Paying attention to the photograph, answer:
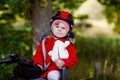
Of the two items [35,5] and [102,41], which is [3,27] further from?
[102,41]

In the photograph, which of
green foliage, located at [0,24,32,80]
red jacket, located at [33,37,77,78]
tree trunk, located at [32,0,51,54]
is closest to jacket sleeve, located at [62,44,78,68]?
red jacket, located at [33,37,77,78]

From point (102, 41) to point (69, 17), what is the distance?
9.38m

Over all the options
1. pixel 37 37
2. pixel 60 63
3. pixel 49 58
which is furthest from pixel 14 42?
pixel 60 63

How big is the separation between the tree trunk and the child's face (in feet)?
6.42

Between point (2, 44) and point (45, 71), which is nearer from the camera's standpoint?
point (45, 71)

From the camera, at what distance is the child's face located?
5.34 m

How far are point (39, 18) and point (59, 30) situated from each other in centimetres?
215

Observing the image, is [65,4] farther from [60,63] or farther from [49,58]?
[60,63]

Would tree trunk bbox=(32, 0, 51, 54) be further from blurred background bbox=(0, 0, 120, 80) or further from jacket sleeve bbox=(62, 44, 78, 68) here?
jacket sleeve bbox=(62, 44, 78, 68)

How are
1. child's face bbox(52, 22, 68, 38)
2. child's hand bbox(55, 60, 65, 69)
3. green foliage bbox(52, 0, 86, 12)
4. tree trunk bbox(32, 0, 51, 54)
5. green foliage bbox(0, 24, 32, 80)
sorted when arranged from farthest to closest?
green foliage bbox(52, 0, 86, 12), green foliage bbox(0, 24, 32, 80), tree trunk bbox(32, 0, 51, 54), child's face bbox(52, 22, 68, 38), child's hand bbox(55, 60, 65, 69)

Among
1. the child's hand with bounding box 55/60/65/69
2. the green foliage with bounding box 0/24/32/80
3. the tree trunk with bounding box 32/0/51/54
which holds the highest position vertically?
the tree trunk with bounding box 32/0/51/54

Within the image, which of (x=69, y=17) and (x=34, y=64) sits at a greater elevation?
(x=69, y=17)

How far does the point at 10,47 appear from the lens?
27.5ft

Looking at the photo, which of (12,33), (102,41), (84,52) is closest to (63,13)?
Result: (12,33)
